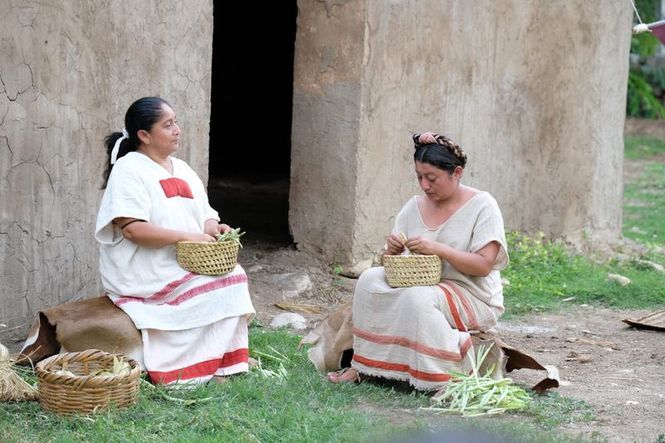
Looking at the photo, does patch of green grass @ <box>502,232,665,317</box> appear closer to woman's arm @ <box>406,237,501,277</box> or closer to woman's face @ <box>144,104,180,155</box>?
woman's arm @ <box>406,237,501,277</box>

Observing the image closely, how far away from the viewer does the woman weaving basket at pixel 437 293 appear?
5535 mm

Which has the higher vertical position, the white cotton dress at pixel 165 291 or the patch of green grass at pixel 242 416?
the white cotton dress at pixel 165 291

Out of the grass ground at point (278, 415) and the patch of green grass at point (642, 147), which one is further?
the patch of green grass at point (642, 147)

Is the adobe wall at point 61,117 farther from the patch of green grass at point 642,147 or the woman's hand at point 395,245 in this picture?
the patch of green grass at point 642,147

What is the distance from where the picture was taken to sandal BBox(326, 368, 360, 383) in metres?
5.85

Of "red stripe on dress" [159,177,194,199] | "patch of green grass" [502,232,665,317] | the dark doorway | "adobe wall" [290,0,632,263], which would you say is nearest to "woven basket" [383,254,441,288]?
"red stripe on dress" [159,177,194,199]

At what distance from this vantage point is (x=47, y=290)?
642cm

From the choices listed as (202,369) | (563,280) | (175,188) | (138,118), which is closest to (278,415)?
(202,369)

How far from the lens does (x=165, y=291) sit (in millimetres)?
5738

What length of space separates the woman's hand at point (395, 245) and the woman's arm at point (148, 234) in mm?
1015

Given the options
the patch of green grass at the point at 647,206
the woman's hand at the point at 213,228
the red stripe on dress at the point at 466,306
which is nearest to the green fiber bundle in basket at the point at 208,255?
the woman's hand at the point at 213,228

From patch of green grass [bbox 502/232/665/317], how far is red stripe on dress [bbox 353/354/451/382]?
2.51m

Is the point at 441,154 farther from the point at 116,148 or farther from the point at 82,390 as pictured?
the point at 82,390

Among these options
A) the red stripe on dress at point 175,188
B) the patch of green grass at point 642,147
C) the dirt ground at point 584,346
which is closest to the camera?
the dirt ground at point 584,346
